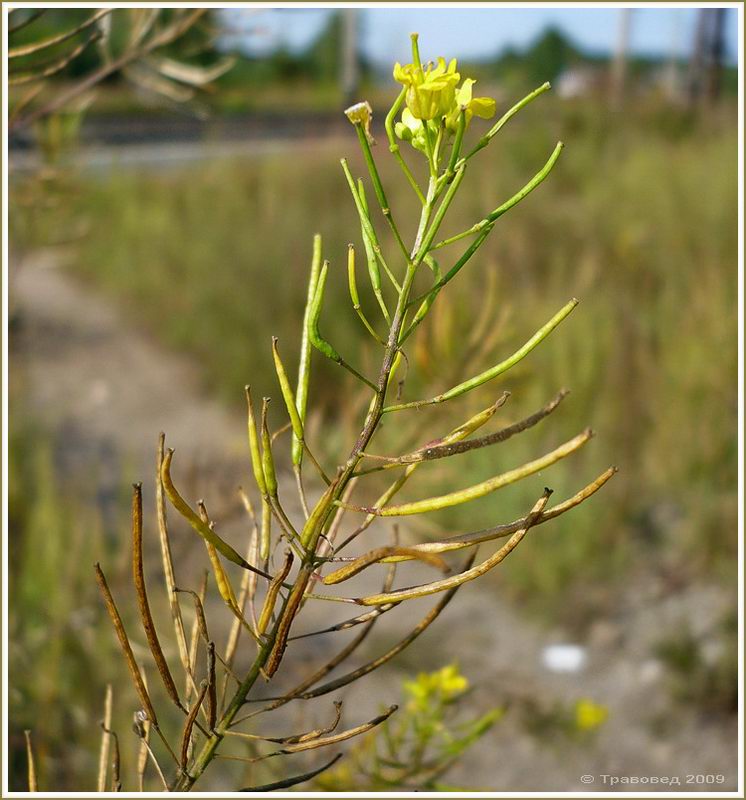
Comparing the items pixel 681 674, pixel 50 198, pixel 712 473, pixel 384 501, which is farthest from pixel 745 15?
pixel 712 473

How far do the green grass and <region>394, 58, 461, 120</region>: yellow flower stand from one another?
317mm

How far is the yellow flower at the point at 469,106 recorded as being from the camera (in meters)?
0.29

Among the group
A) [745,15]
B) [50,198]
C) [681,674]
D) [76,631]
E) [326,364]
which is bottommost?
[681,674]

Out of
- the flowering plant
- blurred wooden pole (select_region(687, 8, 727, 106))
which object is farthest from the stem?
blurred wooden pole (select_region(687, 8, 727, 106))

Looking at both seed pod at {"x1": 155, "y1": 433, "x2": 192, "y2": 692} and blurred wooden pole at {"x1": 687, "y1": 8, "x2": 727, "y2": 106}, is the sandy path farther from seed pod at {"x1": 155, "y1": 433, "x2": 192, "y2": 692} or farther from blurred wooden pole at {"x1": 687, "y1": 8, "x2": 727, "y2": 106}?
blurred wooden pole at {"x1": 687, "y1": 8, "x2": 727, "y2": 106}

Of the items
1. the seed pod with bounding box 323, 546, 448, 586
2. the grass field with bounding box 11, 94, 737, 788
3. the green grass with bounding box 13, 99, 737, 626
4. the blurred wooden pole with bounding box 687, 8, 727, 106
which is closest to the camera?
the seed pod with bounding box 323, 546, 448, 586

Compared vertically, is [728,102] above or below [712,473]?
above

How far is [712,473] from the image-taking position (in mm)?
2420

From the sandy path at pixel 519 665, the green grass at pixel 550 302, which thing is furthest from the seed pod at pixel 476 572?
the sandy path at pixel 519 665

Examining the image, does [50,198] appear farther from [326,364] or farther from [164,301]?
[164,301]

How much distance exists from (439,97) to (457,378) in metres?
0.42

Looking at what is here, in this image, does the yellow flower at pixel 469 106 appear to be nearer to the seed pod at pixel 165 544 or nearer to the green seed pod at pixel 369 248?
the green seed pod at pixel 369 248

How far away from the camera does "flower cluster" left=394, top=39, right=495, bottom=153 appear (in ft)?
0.95

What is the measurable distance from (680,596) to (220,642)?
1.24 meters
